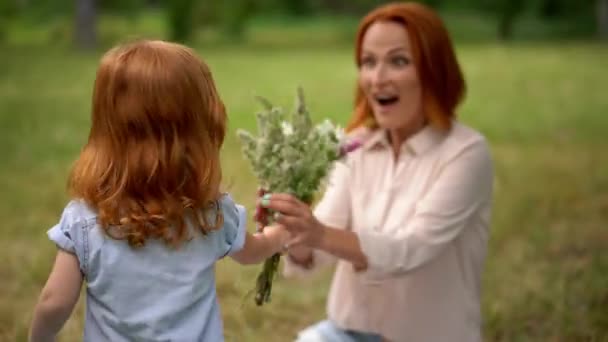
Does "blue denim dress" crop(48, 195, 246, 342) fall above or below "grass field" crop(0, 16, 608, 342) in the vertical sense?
above

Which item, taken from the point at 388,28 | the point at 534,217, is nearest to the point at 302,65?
the point at 534,217

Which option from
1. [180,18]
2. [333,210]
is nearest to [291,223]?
[333,210]

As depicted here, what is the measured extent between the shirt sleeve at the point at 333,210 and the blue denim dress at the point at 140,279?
0.81 meters

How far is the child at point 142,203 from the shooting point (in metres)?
1.46

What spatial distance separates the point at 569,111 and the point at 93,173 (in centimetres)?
556

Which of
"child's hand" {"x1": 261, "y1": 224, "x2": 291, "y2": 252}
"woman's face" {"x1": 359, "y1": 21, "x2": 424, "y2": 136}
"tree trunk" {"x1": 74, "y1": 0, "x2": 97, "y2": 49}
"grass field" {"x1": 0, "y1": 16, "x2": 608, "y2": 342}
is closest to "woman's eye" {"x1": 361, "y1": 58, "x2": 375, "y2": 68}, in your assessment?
"woman's face" {"x1": 359, "y1": 21, "x2": 424, "y2": 136}

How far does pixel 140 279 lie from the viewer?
4.91 ft

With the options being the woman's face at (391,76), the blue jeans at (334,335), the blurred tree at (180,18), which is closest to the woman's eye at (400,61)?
the woman's face at (391,76)

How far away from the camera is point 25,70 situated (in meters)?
5.43

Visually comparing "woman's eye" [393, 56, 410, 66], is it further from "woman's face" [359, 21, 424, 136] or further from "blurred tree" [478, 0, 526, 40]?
"blurred tree" [478, 0, 526, 40]

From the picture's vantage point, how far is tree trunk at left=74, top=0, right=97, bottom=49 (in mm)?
5555

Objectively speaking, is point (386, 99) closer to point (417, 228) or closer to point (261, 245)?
point (417, 228)

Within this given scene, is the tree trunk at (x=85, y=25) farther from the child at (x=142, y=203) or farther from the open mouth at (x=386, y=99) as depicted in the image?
the child at (x=142, y=203)

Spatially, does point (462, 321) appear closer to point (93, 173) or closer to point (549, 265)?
point (93, 173)
